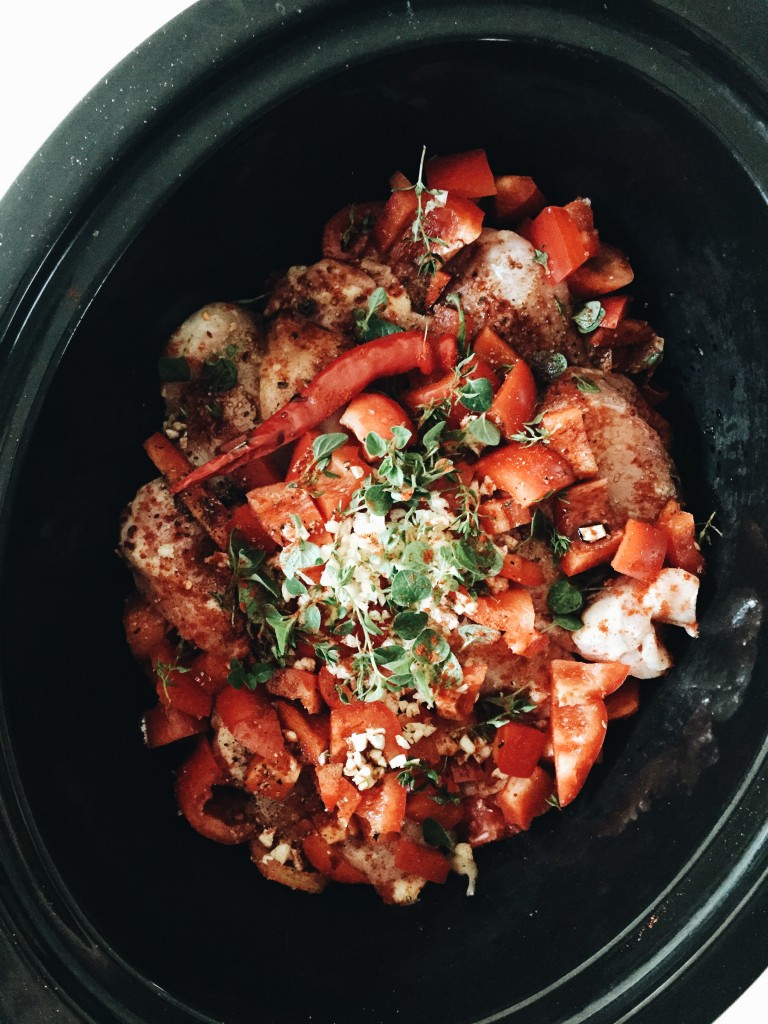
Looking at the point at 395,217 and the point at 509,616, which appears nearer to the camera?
the point at 509,616

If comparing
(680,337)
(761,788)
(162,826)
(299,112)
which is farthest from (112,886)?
(680,337)

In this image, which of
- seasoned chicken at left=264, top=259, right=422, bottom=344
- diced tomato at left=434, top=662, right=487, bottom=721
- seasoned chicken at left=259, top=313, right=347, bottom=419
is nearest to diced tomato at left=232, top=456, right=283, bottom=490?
seasoned chicken at left=259, top=313, right=347, bottom=419

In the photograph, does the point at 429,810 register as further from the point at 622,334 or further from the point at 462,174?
the point at 462,174

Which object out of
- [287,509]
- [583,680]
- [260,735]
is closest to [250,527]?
[287,509]

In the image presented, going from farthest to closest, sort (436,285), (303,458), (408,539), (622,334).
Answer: (622,334) → (436,285) → (303,458) → (408,539)

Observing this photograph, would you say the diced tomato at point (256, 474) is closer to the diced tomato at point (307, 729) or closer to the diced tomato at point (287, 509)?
the diced tomato at point (287, 509)

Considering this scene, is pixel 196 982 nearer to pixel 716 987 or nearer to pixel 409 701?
pixel 409 701

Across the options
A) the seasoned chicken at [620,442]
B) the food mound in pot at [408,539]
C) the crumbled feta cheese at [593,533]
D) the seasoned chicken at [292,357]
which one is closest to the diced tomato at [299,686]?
the food mound in pot at [408,539]
